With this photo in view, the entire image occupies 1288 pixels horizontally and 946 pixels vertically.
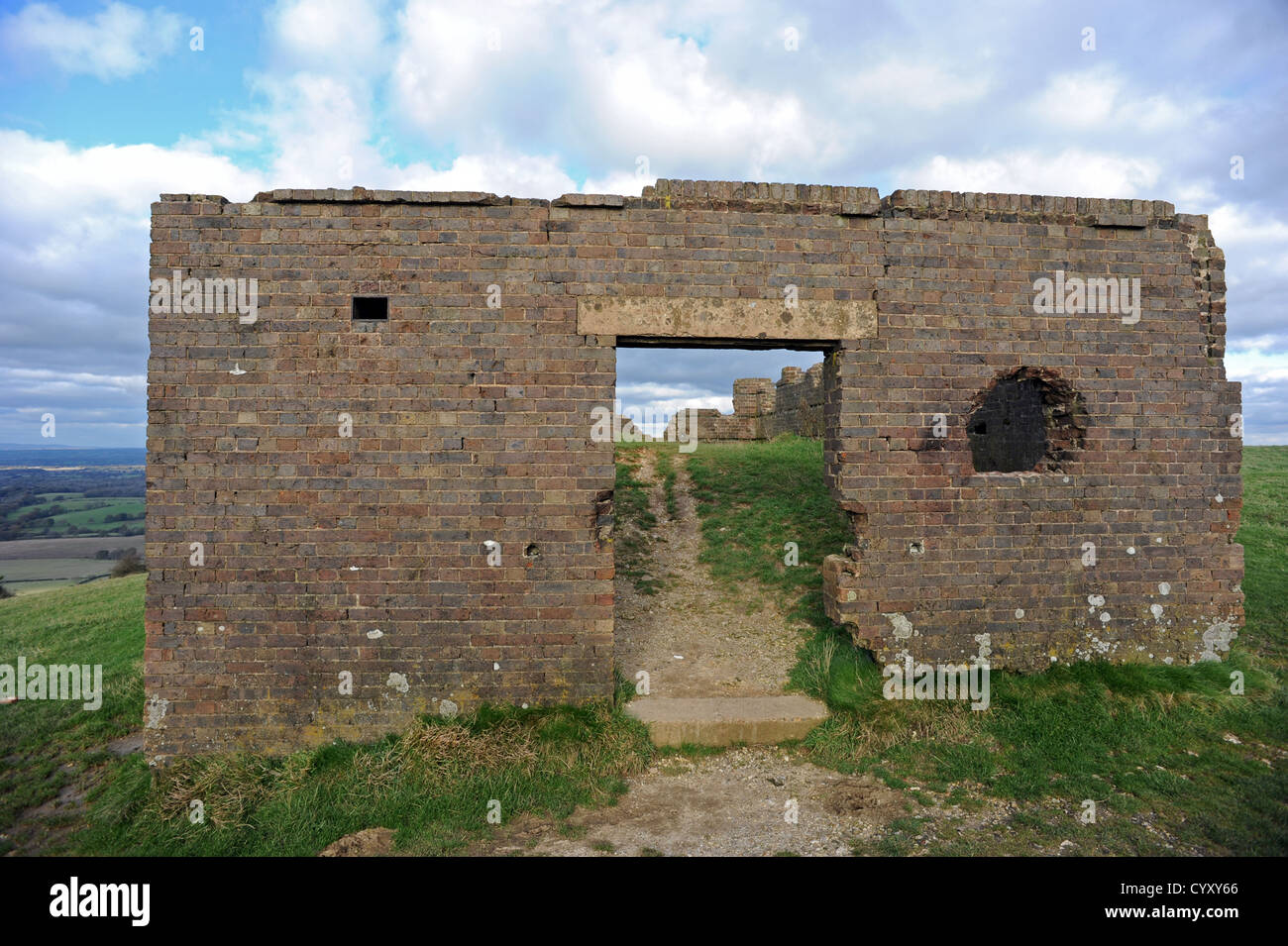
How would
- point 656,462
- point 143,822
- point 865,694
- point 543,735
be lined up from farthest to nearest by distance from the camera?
point 656,462, point 865,694, point 543,735, point 143,822

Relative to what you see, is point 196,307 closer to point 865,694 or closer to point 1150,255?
point 865,694

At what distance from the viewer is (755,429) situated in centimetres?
1706

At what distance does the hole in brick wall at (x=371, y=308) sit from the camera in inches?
200

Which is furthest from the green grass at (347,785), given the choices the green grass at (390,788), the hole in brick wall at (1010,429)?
the hole in brick wall at (1010,429)

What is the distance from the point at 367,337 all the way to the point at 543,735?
3.63 meters

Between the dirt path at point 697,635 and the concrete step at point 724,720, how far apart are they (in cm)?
27

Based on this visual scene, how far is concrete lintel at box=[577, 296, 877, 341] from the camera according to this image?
5.12m

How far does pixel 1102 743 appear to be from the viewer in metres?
4.78

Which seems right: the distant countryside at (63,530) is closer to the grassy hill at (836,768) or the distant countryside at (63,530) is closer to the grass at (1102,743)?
the grassy hill at (836,768)

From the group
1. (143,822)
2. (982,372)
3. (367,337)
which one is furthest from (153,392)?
(982,372)

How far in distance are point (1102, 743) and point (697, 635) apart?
3626mm

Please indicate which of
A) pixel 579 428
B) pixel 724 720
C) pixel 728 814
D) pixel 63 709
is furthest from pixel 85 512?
pixel 728 814

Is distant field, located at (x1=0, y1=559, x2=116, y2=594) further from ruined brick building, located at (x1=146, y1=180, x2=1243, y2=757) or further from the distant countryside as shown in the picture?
ruined brick building, located at (x1=146, y1=180, x2=1243, y2=757)

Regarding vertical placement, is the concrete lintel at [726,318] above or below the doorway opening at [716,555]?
above
